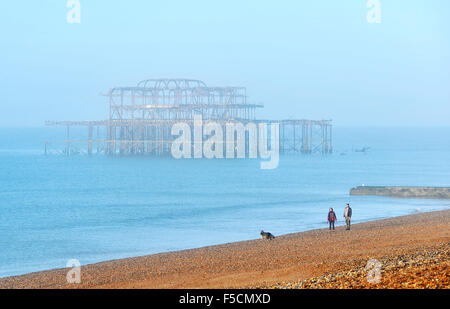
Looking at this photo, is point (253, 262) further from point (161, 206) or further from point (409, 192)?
point (409, 192)

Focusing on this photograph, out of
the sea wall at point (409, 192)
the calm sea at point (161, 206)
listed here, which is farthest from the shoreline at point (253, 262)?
the sea wall at point (409, 192)

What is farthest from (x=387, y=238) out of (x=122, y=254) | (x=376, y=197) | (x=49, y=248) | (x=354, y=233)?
(x=376, y=197)

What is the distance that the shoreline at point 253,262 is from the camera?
38.4 feet

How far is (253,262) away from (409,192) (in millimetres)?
24718

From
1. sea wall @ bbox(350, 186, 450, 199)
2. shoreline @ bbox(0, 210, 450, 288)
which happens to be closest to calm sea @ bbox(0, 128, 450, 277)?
sea wall @ bbox(350, 186, 450, 199)

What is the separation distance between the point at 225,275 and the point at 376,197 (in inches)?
1027

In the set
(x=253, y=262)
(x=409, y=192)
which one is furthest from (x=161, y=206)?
(x=253, y=262)

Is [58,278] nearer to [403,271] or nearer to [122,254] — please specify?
[122,254]

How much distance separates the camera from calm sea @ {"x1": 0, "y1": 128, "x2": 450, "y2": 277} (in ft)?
73.9

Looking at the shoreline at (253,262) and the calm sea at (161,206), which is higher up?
the shoreline at (253,262)

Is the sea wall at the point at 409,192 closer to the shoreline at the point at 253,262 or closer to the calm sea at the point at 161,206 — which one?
the calm sea at the point at 161,206

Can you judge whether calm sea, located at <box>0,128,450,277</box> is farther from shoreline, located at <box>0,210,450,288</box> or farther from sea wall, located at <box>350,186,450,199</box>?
shoreline, located at <box>0,210,450,288</box>

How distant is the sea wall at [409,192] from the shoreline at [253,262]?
16.6 meters

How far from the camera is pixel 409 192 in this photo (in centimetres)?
3681
